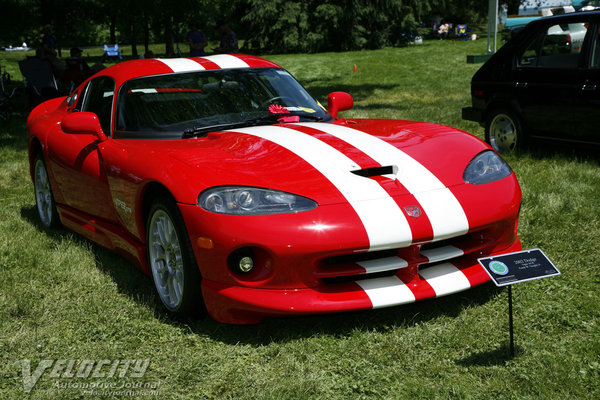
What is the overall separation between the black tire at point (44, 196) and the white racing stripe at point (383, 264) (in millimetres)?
3136

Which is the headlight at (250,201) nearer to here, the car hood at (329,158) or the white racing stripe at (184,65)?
the car hood at (329,158)

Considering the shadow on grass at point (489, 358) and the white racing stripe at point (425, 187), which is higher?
the white racing stripe at point (425, 187)

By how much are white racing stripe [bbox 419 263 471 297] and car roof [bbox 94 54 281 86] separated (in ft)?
7.19

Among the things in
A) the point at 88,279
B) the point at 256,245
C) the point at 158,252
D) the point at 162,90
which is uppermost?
the point at 162,90

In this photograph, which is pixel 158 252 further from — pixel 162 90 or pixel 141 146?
pixel 162 90

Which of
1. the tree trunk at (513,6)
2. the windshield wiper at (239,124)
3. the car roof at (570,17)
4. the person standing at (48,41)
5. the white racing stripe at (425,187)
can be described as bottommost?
the white racing stripe at (425,187)

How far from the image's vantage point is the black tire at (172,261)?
3277 mm

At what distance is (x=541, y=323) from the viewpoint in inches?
131

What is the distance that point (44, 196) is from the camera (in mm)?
5625

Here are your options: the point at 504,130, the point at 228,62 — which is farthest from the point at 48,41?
the point at 228,62

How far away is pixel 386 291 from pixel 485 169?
101cm

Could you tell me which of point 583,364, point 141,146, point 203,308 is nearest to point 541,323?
point 583,364

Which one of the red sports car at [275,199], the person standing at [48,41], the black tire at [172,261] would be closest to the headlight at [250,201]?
the red sports car at [275,199]

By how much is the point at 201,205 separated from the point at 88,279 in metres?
1.51
